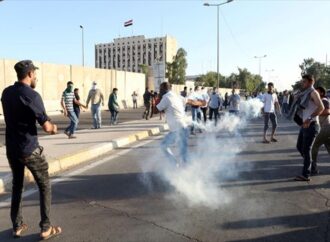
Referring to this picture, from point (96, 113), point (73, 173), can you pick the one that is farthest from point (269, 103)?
point (73, 173)

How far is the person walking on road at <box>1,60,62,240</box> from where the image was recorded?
4.55 metres

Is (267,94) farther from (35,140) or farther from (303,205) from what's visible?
(35,140)

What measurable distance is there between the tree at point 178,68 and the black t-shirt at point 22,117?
3586 inches

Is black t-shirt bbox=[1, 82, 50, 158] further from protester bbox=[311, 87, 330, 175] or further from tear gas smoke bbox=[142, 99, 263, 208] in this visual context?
protester bbox=[311, 87, 330, 175]

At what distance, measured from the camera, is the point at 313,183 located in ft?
24.7

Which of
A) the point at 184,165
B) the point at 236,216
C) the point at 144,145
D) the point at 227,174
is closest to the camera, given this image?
the point at 236,216

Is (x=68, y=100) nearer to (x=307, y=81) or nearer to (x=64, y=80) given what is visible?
(x=307, y=81)

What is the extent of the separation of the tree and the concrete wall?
49805mm

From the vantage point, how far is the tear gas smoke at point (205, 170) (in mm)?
6633

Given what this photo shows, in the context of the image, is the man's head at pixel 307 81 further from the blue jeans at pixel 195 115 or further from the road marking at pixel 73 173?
the blue jeans at pixel 195 115

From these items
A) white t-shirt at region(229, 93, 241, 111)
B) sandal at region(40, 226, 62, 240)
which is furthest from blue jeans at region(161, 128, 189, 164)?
white t-shirt at region(229, 93, 241, 111)

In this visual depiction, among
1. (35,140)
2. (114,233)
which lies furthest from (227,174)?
(35,140)

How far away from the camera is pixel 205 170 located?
8641 mm

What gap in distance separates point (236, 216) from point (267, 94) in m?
8.53
